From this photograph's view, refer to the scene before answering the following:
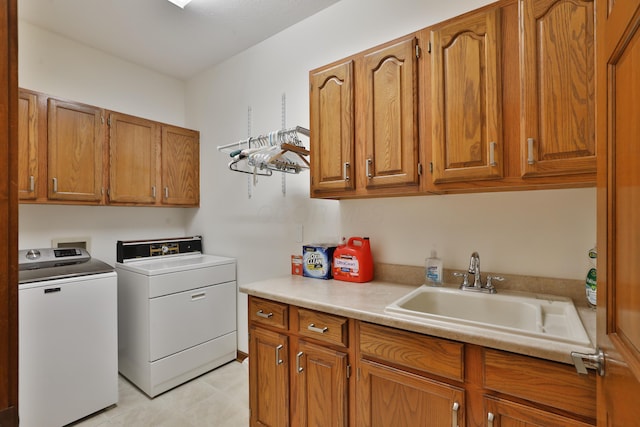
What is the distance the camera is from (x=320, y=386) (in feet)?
4.78

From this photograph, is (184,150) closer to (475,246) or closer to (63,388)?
(63,388)

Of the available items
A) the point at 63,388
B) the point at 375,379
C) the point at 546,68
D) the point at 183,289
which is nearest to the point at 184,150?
the point at 183,289

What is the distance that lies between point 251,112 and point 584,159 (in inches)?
91.6

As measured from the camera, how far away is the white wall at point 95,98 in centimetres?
234

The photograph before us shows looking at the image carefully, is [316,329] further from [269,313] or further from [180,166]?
[180,166]

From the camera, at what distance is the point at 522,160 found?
1228mm

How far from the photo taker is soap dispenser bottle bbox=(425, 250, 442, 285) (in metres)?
1.64

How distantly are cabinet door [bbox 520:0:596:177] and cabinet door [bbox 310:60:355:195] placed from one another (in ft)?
2.68

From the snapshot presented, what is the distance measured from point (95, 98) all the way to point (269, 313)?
2516 mm

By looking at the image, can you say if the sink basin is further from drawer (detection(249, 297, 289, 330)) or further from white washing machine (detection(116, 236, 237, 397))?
white washing machine (detection(116, 236, 237, 397))

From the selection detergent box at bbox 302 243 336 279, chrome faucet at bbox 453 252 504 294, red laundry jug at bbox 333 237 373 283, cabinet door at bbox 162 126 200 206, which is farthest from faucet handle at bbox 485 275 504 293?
cabinet door at bbox 162 126 200 206

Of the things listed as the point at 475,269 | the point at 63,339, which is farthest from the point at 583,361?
the point at 63,339

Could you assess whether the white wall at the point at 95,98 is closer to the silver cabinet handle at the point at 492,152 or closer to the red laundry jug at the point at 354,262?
the red laundry jug at the point at 354,262

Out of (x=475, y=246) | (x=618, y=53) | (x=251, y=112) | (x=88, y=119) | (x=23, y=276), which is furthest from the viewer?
(x=251, y=112)
